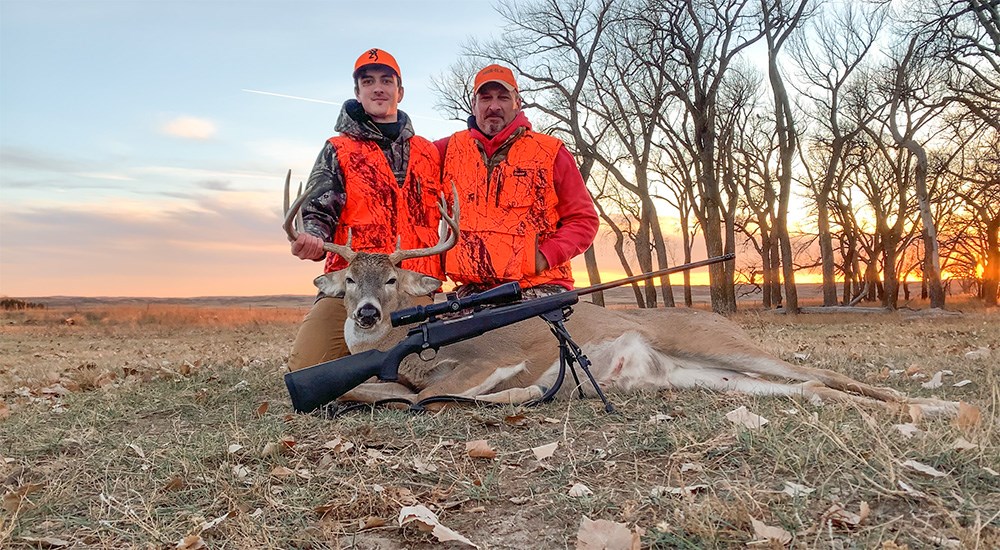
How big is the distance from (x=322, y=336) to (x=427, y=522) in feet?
11.0

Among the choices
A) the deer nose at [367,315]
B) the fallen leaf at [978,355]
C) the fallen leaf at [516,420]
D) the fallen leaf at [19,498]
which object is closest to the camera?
the fallen leaf at [19,498]

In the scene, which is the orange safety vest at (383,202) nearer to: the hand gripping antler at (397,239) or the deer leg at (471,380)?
the hand gripping antler at (397,239)

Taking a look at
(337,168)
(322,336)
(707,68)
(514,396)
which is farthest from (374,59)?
(707,68)

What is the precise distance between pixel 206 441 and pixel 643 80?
2045 centimetres

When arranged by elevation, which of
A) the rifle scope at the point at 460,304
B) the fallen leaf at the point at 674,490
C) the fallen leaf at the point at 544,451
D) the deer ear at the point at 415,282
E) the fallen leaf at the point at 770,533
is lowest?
the fallen leaf at the point at 770,533

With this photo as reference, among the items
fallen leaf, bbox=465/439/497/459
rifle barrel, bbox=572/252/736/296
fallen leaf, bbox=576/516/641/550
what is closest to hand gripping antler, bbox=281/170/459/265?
rifle barrel, bbox=572/252/736/296

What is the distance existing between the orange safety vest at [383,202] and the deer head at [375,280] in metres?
0.32

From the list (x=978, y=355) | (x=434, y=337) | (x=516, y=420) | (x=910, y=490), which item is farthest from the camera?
(x=978, y=355)

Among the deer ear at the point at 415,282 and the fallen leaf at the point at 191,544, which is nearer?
the fallen leaf at the point at 191,544

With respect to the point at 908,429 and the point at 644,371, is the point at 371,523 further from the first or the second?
the point at 644,371

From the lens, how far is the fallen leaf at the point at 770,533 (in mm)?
2395

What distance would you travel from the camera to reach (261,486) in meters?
3.25

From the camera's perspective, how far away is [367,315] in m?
5.11

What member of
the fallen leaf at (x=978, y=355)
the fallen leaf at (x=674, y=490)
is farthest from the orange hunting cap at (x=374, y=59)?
the fallen leaf at (x=978, y=355)
